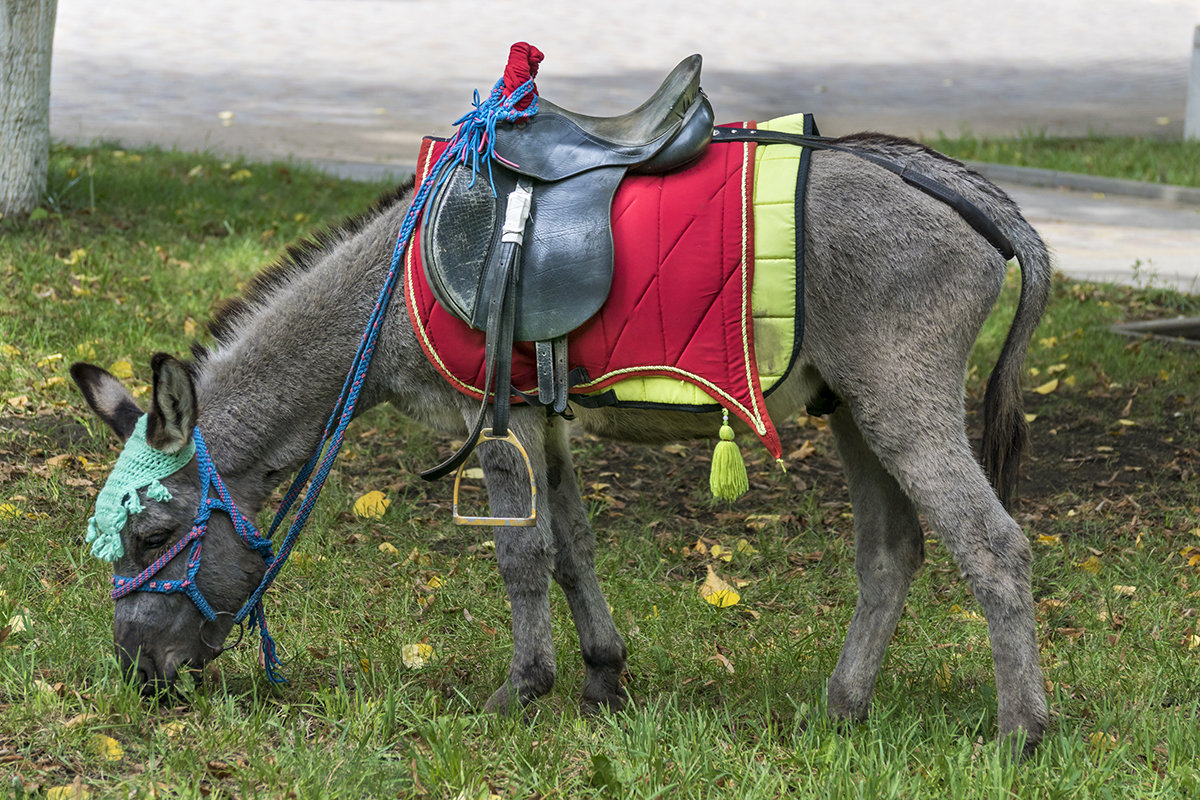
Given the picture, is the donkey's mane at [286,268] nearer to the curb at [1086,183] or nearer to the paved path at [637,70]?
the paved path at [637,70]

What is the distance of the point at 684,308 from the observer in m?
3.52

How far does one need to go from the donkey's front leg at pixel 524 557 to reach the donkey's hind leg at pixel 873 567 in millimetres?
975

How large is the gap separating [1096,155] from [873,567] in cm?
1081

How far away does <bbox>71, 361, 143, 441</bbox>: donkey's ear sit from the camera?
3590 millimetres

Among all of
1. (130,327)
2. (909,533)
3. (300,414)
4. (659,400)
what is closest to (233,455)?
(300,414)

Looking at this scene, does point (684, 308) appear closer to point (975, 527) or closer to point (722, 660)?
point (975, 527)

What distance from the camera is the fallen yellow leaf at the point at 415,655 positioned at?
164 inches

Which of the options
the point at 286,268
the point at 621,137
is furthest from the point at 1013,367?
the point at 286,268

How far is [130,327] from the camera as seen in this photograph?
683cm

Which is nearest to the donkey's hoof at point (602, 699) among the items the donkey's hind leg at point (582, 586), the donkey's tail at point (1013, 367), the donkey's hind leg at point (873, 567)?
the donkey's hind leg at point (582, 586)

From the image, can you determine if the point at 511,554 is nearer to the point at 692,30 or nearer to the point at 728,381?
the point at 728,381

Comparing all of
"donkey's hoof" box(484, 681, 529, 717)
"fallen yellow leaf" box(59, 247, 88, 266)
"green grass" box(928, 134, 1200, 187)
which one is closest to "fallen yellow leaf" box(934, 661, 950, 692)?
"donkey's hoof" box(484, 681, 529, 717)

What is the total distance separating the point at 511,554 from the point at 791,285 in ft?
3.69

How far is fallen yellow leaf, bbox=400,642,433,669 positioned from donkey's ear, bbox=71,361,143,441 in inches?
46.9
